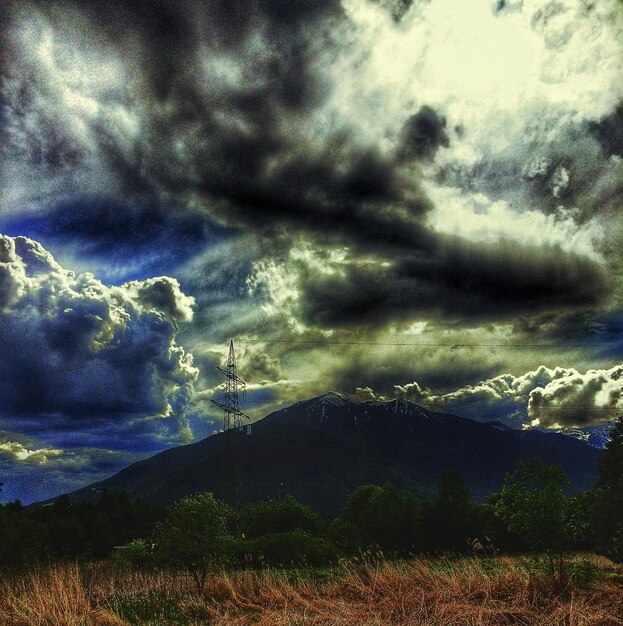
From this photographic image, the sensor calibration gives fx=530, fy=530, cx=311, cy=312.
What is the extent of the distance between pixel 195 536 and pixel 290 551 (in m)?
31.4

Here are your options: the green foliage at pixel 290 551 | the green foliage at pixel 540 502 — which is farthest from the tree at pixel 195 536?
the green foliage at pixel 290 551

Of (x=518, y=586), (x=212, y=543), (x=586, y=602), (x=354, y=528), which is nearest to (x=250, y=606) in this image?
(x=518, y=586)

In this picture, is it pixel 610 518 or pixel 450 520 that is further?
pixel 450 520

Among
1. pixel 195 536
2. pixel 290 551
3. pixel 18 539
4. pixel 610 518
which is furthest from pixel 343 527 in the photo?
pixel 195 536

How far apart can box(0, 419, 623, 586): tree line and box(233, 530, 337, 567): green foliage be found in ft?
0.39

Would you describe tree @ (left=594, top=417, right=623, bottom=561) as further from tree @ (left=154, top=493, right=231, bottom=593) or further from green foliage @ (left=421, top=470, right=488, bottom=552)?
tree @ (left=154, top=493, right=231, bottom=593)

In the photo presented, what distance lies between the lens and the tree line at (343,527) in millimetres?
28641

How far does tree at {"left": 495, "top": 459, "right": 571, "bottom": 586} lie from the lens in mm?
32438

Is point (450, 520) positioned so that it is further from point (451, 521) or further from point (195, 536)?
point (195, 536)

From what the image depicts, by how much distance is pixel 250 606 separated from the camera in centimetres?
1634

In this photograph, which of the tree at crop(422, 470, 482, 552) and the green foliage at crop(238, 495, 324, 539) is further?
the green foliage at crop(238, 495, 324, 539)

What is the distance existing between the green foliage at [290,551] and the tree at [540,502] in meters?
24.2

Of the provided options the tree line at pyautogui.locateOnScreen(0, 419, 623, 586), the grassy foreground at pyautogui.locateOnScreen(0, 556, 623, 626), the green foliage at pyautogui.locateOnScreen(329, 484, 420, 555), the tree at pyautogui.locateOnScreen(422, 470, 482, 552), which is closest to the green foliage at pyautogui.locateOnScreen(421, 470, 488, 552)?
the tree at pyautogui.locateOnScreen(422, 470, 482, 552)

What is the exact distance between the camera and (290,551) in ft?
182
